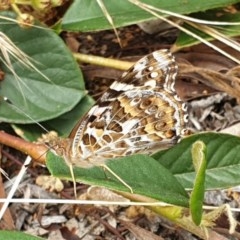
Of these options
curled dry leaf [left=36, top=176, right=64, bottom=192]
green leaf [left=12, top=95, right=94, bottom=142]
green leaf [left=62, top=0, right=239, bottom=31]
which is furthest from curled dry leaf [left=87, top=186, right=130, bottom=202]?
green leaf [left=62, top=0, right=239, bottom=31]

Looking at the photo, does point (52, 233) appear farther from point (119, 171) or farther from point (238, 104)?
point (238, 104)

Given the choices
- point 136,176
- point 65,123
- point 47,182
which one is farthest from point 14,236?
point 65,123

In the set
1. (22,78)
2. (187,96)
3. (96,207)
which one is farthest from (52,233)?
(187,96)

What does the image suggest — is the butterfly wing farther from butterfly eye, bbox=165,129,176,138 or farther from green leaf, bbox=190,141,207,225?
green leaf, bbox=190,141,207,225

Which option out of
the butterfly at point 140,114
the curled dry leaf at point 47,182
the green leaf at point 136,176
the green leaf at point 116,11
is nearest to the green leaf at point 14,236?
the green leaf at point 136,176

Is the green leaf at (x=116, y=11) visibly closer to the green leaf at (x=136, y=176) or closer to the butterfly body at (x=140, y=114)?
the butterfly body at (x=140, y=114)
